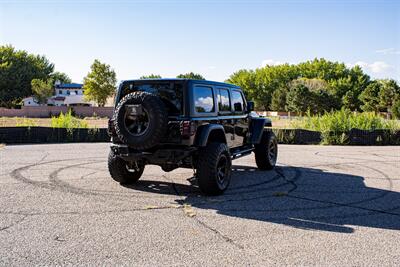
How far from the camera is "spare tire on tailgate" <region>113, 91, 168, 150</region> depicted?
6625mm

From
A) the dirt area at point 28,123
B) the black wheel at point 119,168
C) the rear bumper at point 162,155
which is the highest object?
the dirt area at point 28,123

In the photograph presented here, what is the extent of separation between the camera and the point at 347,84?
83.2 m

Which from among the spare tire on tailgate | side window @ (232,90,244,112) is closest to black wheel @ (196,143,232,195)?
the spare tire on tailgate

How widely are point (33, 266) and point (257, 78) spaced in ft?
316

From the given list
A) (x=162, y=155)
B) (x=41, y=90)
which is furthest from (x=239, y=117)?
(x=41, y=90)

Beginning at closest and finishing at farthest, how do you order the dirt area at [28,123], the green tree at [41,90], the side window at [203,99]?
the side window at [203,99], the dirt area at [28,123], the green tree at [41,90]

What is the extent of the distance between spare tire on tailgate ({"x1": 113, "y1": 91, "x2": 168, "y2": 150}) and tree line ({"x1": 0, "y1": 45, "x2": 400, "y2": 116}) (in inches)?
1849

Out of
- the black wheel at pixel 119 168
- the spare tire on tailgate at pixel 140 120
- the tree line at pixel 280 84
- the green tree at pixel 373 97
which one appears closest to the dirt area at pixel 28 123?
the black wheel at pixel 119 168

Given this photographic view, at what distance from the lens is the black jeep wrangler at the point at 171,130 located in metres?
6.74

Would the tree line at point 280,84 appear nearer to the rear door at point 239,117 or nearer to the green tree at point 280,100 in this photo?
the green tree at point 280,100

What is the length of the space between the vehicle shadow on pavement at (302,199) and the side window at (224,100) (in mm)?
1505

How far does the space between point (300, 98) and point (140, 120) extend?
66.1 m

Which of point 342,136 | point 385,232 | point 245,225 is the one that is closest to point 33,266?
point 245,225

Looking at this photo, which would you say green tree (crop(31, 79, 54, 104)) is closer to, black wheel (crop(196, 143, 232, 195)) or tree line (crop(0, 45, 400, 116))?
tree line (crop(0, 45, 400, 116))
